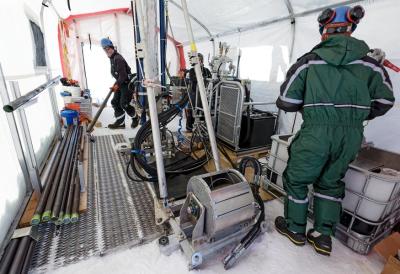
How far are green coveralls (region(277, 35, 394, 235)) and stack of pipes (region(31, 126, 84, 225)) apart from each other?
1.73 metres

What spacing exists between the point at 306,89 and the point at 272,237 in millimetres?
1137

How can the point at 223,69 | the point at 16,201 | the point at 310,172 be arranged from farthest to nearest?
the point at 223,69 < the point at 16,201 < the point at 310,172

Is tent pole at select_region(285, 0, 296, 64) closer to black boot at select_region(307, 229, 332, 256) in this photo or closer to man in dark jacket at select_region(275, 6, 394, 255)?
man in dark jacket at select_region(275, 6, 394, 255)

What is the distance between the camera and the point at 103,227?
1.58m

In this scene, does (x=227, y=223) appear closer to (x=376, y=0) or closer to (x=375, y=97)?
(x=375, y=97)

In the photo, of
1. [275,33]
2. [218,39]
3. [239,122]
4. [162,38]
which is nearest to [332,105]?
[239,122]

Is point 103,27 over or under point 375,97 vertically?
over

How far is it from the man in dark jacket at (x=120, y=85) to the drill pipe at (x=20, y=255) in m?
2.86

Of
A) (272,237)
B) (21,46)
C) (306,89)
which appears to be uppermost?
(21,46)

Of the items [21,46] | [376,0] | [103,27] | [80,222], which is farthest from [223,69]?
[103,27]

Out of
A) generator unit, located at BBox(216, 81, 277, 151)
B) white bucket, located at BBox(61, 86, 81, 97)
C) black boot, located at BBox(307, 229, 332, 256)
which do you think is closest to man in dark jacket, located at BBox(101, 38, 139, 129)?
white bucket, located at BBox(61, 86, 81, 97)

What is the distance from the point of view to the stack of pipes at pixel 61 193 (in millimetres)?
1508

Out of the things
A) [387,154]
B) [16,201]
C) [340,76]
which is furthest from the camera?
[387,154]

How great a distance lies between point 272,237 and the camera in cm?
161
